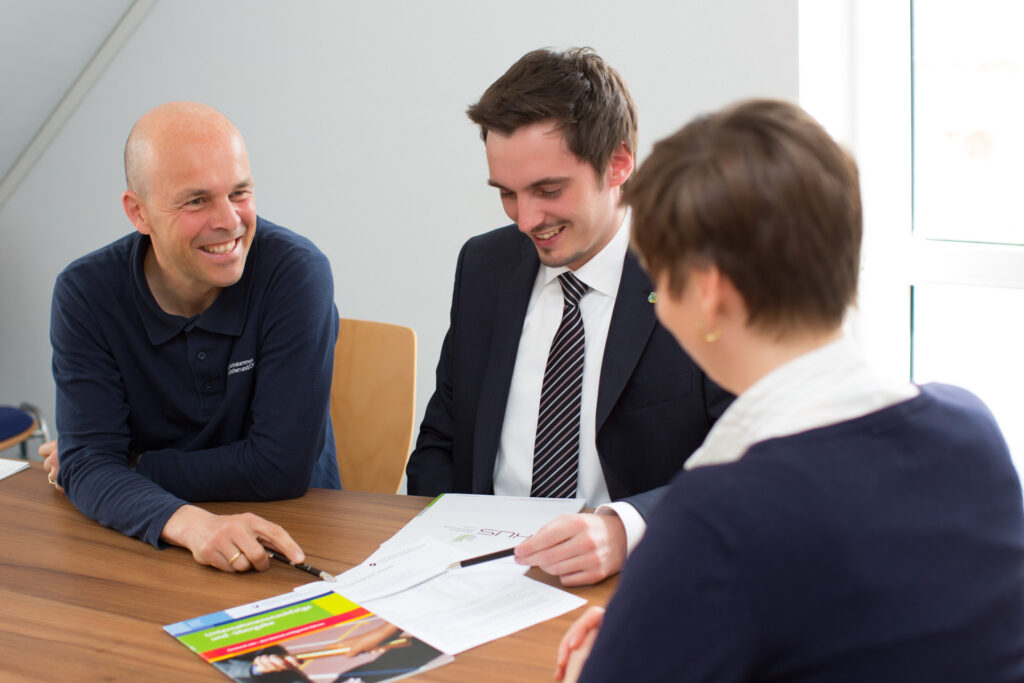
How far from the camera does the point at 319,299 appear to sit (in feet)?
6.27

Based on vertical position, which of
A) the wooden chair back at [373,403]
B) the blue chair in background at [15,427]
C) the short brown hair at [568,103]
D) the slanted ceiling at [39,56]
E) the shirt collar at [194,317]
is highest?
the slanted ceiling at [39,56]

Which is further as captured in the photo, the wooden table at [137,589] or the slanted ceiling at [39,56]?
the slanted ceiling at [39,56]

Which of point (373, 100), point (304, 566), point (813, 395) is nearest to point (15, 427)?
point (373, 100)

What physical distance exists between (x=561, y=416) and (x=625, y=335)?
0.64 ft

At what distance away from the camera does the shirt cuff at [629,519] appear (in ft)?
4.54

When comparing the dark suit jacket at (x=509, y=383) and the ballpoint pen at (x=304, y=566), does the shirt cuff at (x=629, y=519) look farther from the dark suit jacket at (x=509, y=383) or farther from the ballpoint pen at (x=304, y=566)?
the ballpoint pen at (x=304, y=566)

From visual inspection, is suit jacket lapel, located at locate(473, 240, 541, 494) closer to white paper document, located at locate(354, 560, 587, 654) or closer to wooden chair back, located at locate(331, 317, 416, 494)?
wooden chair back, located at locate(331, 317, 416, 494)

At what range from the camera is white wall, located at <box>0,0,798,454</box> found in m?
2.81

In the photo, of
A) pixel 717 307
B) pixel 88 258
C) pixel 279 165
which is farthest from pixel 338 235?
pixel 717 307

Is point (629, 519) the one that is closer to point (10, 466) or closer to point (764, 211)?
point (764, 211)

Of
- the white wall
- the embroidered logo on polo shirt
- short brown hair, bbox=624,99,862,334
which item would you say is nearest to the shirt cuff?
short brown hair, bbox=624,99,862,334

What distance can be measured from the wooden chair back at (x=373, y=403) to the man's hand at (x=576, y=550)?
92 cm

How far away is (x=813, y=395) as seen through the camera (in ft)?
2.70

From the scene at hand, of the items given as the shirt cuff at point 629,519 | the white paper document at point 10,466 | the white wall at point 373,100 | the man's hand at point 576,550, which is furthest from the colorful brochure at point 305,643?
the white wall at point 373,100
